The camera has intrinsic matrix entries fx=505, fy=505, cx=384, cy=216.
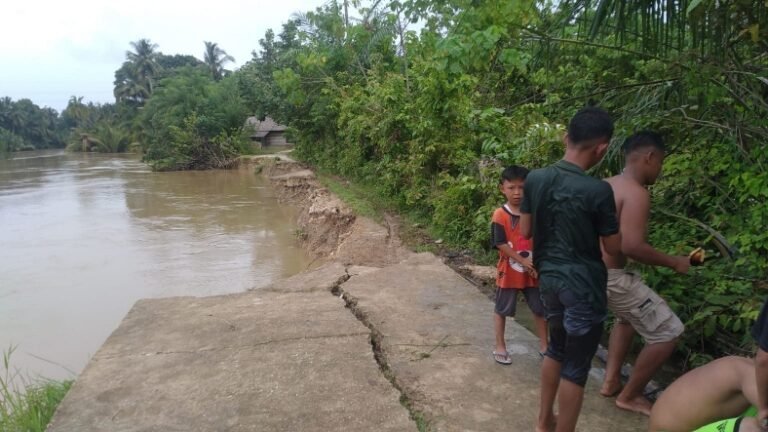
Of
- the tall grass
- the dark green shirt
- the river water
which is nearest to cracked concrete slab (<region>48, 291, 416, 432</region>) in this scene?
the tall grass

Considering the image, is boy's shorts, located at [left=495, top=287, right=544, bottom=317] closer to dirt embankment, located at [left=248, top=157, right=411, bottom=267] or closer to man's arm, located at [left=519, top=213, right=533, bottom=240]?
man's arm, located at [left=519, top=213, right=533, bottom=240]

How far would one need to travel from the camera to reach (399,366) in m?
3.03

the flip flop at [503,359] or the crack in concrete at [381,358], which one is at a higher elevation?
the flip flop at [503,359]

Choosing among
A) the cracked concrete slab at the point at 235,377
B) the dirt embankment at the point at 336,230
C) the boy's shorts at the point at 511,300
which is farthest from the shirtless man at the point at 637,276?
the dirt embankment at the point at 336,230

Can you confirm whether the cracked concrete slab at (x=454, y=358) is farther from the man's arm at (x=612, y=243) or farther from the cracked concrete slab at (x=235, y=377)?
the man's arm at (x=612, y=243)

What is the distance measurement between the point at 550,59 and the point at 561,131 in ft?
2.00

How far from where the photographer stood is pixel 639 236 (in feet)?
7.13

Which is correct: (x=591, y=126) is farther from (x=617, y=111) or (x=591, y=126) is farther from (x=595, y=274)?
(x=617, y=111)

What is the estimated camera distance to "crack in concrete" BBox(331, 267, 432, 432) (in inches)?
97.7

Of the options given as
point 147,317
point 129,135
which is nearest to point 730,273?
point 147,317

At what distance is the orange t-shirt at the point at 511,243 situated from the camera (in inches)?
114

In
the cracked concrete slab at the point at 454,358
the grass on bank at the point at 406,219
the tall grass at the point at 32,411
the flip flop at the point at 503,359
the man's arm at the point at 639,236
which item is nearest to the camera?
the man's arm at the point at 639,236

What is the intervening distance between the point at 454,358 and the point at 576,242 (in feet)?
4.56

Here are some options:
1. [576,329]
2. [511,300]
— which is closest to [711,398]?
[576,329]
